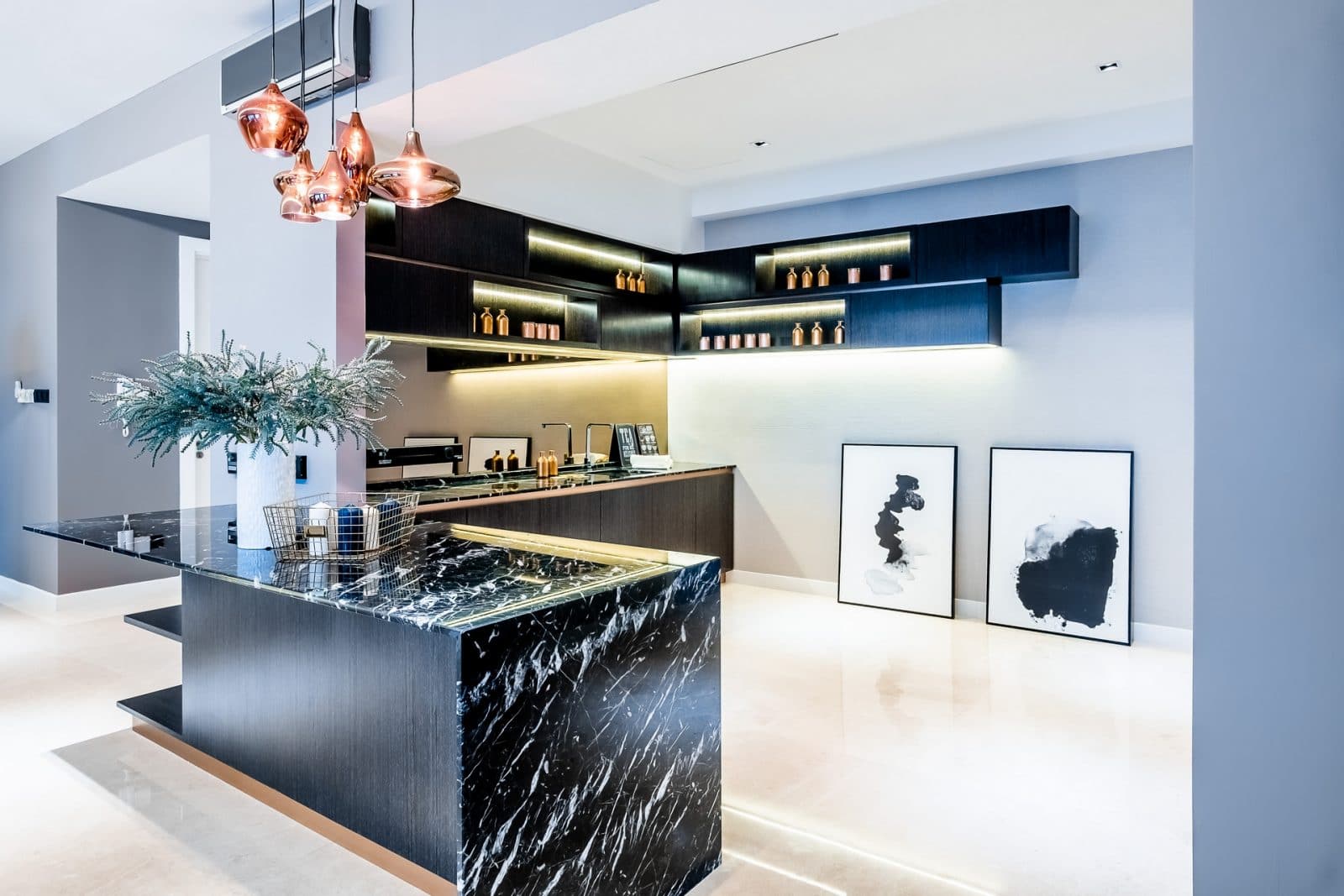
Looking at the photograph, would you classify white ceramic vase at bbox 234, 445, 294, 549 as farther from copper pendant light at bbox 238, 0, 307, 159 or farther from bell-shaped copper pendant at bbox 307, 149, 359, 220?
copper pendant light at bbox 238, 0, 307, 159

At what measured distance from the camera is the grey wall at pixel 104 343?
5266 millimetres

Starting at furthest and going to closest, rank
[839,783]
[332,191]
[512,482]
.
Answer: [512,482], [839,783], [332,191]

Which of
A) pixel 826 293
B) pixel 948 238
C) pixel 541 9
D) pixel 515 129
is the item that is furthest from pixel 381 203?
pixel 948 238

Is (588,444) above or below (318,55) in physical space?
below

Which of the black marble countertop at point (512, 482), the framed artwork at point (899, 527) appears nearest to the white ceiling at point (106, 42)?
the black marble countertop at point (512, 482)

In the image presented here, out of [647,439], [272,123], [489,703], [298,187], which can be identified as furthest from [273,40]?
[647,439]

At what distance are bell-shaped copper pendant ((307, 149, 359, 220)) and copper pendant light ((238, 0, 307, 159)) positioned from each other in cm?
10

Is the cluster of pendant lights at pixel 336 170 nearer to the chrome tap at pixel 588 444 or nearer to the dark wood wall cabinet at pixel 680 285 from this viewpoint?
the dark wood wall cabinet at pixel 680 285

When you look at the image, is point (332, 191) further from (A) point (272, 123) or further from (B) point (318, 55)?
(B) point (318, 55)

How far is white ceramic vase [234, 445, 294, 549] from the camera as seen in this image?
107 inches

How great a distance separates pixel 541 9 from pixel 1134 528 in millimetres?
4252

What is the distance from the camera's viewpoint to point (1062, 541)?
4.91 m

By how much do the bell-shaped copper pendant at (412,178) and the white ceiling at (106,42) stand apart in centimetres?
186

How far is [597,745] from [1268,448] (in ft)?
5.42
